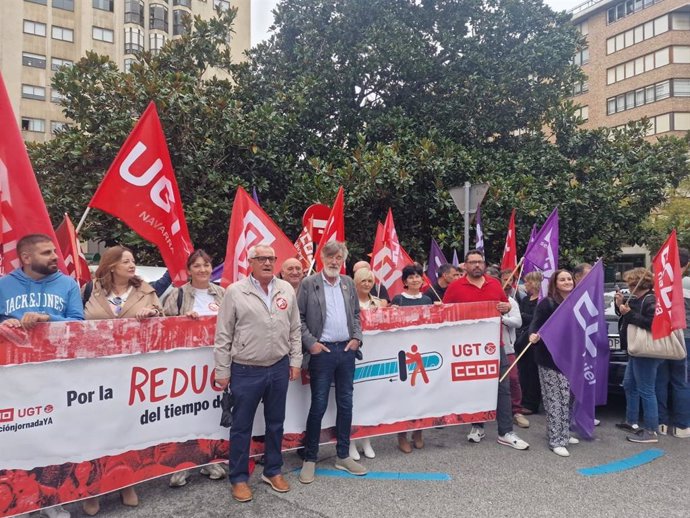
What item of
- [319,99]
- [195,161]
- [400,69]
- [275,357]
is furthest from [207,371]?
[400,69]

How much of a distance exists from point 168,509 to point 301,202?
24.8 ft

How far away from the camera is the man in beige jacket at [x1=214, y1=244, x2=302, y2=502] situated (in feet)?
12.9

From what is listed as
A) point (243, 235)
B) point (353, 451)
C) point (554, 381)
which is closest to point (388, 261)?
point (243, 235)

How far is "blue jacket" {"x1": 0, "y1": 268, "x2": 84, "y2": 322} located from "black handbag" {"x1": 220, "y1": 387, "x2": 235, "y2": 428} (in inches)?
45.3

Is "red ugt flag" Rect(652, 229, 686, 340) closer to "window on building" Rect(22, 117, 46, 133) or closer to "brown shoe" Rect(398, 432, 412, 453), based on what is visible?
"brown shoe" Rect(398, 432, 412, 453)

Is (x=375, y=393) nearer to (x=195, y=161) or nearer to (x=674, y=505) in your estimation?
(x=674, y=505)

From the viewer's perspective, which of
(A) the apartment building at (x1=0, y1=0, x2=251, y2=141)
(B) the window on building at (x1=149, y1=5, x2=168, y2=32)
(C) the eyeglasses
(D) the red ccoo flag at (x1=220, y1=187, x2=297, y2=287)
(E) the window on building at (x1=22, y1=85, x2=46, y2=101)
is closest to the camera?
(C) the eyeglasses

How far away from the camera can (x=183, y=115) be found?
32.4 ft

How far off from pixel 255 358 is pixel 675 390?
14.5 ft

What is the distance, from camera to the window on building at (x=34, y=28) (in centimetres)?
3788

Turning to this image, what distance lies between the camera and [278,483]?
4.11 m

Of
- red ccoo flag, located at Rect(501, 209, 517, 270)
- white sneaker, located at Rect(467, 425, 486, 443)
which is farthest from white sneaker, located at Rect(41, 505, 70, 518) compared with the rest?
red ccoo flag, located at Rect(501, 209, 517, 270)

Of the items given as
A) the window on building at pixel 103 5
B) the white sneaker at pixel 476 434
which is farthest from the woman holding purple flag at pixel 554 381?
the window on building at pixel 103 5

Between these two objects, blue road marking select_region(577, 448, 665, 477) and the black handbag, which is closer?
the black handbag
